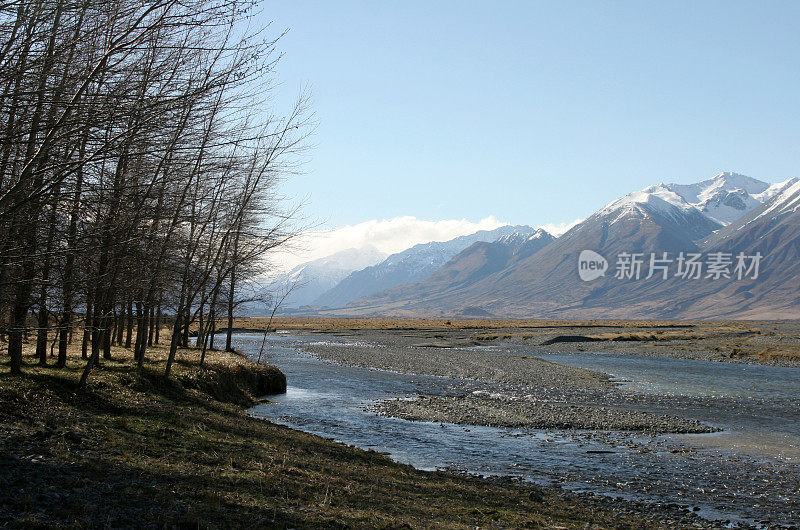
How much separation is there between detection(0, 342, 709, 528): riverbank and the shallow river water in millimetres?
1956

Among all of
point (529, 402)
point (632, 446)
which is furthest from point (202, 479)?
point (529, 402)

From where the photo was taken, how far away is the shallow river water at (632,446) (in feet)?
54.3

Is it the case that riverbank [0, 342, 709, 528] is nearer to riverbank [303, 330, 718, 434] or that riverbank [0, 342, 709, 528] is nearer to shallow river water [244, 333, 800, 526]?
shallow river water [244, 333, 800, 526]

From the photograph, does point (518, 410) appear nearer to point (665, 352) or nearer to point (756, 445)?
point (756, 445)

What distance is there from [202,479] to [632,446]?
55.2 ft

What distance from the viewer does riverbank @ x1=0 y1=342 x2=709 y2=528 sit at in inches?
364

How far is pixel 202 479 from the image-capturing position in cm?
1130

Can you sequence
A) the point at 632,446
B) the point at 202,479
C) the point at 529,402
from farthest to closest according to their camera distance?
the point at 529,402
the point at 632,446
the point at 202,479

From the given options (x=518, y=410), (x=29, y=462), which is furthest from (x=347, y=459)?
(x=518, y=410)

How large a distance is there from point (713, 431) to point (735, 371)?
31860mm

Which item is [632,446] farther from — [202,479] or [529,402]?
[202,479]

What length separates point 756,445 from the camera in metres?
23.2

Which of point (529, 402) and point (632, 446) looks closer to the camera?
point (632, 446)

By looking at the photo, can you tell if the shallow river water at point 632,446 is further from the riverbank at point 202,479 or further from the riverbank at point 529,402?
the riverbank at point 202,479
